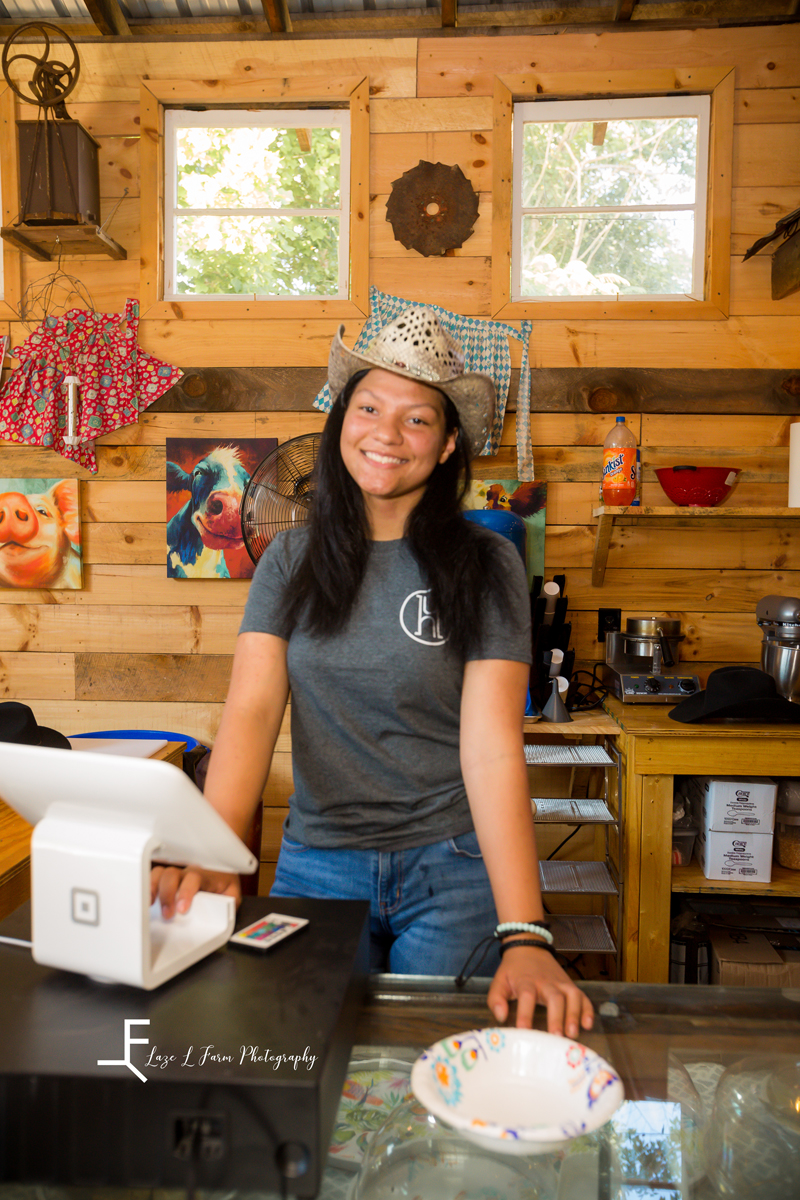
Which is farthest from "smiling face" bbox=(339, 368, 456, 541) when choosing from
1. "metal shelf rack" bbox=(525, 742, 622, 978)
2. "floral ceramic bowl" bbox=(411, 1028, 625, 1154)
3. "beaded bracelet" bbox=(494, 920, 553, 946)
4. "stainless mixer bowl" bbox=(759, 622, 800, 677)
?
"stainless mixer bowl" bbox=(759, 622, 800, 677)

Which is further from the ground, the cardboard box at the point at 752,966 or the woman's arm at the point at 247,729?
the woman's arm at the point at 247,729

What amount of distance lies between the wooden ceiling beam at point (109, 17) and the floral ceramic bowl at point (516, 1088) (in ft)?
10.4

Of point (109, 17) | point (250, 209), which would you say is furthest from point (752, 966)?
point (109, 17)

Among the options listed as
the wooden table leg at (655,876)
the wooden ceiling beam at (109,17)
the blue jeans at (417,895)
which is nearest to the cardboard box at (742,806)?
the wooden table leg at (655,876)

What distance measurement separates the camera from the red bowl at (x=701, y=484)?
2527 millimetres

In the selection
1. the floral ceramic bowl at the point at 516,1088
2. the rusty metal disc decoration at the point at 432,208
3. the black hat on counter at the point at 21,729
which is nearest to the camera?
the floral ceramic bowl at the point at 516,1088

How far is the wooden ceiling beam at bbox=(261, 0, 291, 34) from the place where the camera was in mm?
2637

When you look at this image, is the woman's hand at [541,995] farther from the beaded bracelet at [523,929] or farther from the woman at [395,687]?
the woman at [395,687]

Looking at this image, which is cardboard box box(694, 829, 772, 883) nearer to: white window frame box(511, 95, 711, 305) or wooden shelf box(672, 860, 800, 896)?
wooden shelf box(672, 860, 800, 896)

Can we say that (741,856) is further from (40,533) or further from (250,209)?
(250,209)

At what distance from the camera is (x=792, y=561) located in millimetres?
2740

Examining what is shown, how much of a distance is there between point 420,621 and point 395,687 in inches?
4.4

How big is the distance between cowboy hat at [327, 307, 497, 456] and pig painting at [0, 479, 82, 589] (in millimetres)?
1702

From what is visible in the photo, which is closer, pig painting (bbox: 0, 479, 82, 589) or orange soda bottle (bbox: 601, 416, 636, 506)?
orange soda bottle (bbox: 601, 416, 636, 506)
